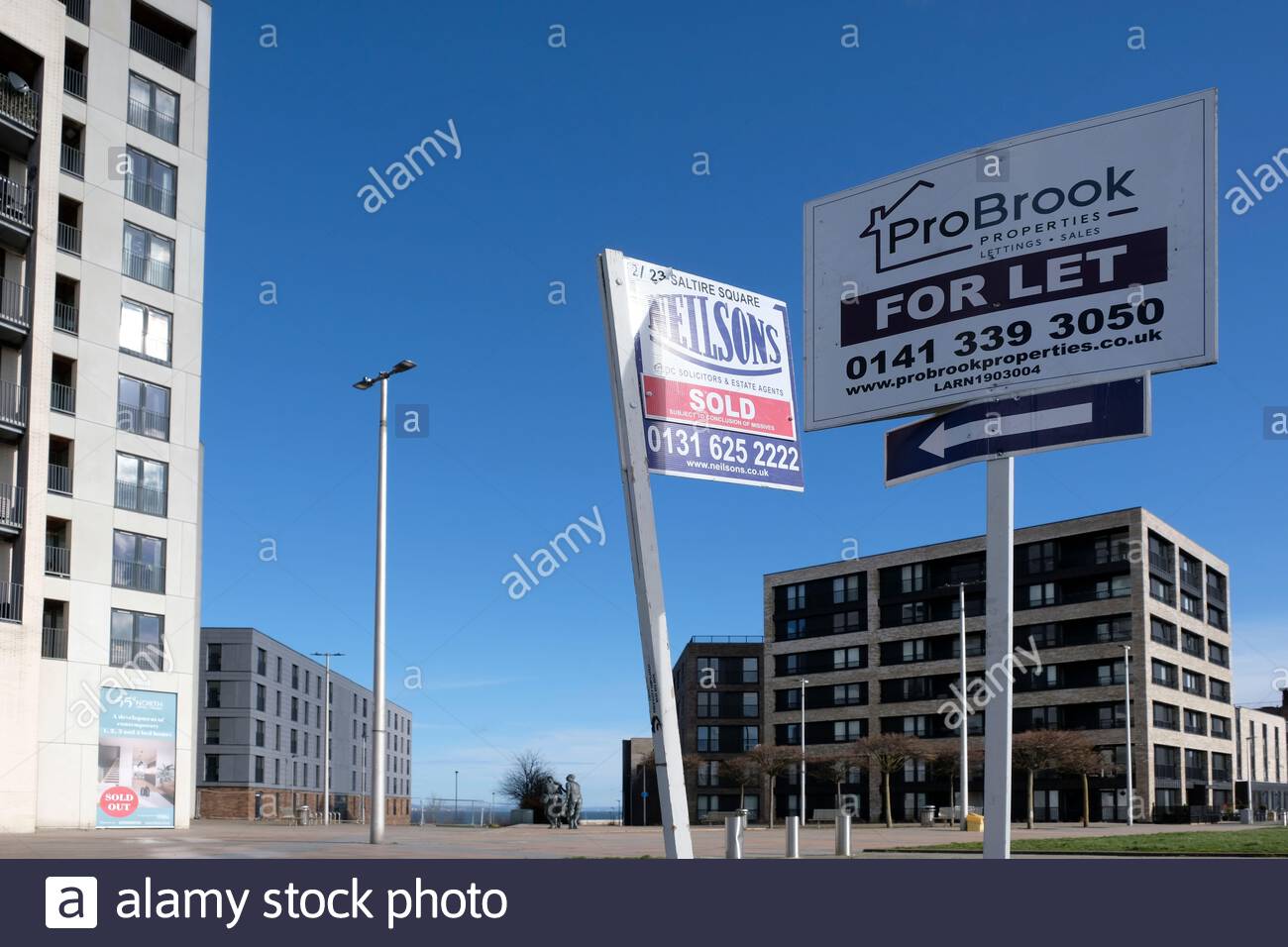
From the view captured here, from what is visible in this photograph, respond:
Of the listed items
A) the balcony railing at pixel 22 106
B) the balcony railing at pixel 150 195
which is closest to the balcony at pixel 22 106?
the balcony railing at pixel 22 106

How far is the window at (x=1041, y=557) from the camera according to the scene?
314ft

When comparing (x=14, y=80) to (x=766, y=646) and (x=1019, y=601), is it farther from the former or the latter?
(x=766, y=646)

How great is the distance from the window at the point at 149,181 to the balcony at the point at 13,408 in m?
9.35

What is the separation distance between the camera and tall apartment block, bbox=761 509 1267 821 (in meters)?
89.8

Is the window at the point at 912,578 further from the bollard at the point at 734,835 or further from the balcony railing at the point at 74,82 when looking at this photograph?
the bollard at the point at 734,835

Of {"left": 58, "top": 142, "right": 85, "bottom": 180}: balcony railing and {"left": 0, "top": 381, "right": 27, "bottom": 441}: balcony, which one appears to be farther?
{"left": 58, "top": 142, "right": 85, "bottom": 180}: balcony railing

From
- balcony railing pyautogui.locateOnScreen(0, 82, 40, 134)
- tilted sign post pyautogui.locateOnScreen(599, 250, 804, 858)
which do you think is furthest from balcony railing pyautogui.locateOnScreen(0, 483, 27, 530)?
tilted sign post pyautogui.locateOnScreen(599, 250, 804, 858)

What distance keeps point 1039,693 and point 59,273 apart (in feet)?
238

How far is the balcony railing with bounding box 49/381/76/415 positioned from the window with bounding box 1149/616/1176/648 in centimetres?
7175

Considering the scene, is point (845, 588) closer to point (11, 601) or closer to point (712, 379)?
point (11, 601)

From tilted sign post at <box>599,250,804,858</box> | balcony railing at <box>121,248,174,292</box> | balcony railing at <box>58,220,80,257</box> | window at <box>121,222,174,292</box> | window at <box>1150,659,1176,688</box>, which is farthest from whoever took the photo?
window at <box>1150,659,1176,688</box>

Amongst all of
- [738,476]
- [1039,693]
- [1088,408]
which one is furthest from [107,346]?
[1039,693]

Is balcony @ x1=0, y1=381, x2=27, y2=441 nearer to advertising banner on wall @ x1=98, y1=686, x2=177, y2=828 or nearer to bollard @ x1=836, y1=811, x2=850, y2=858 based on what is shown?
advertising banner on wall @ x1=98, y1=686, x2=177, y2=828

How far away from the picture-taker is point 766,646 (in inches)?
4668
